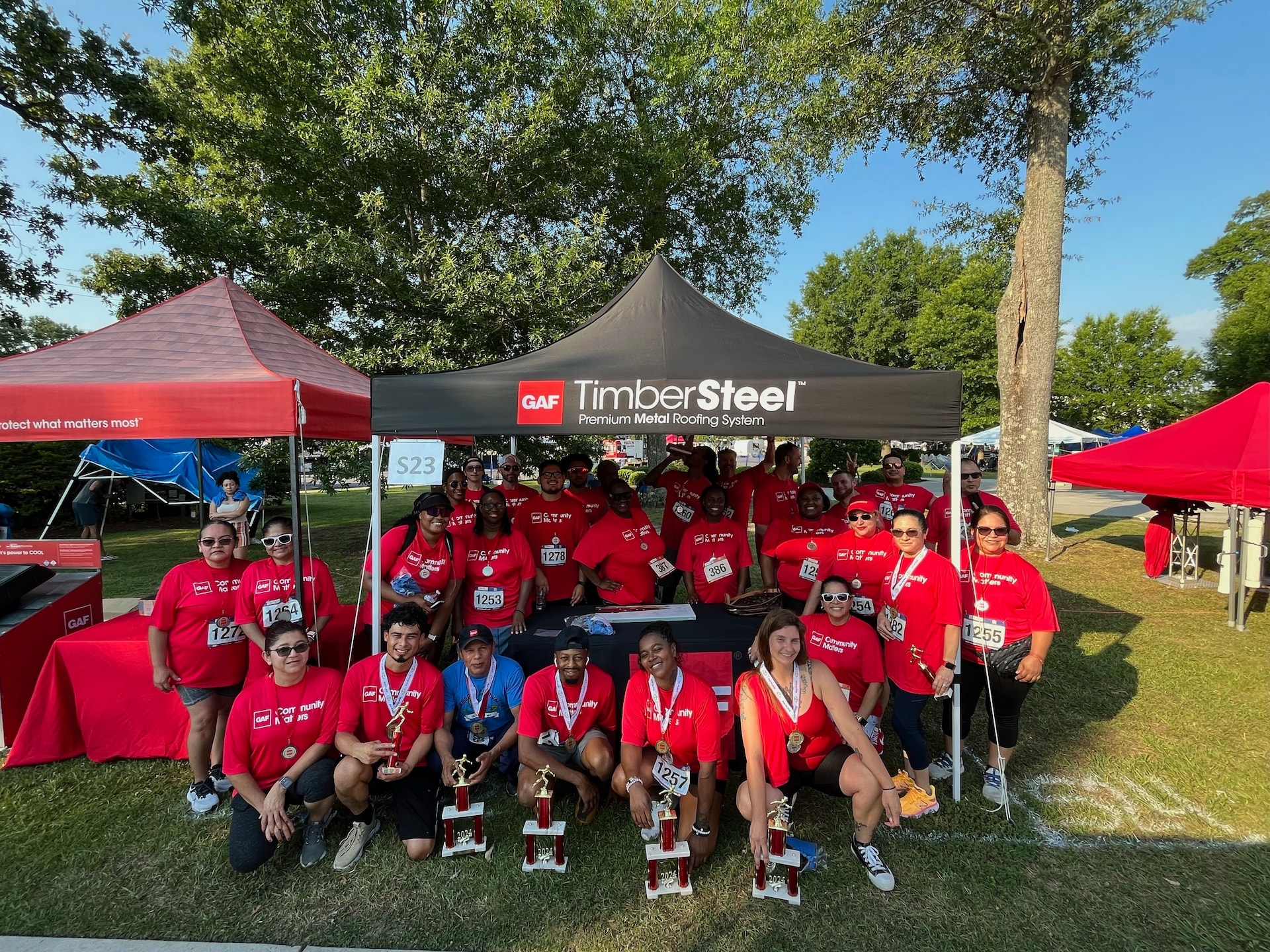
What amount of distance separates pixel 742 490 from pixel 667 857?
384 centimetres

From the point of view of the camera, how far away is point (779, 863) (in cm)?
249

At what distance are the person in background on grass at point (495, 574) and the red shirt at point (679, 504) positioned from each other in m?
1.91

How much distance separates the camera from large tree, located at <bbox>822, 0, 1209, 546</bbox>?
9164 mm

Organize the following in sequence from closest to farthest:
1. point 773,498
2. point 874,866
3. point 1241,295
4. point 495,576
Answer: point 874,866
point 495,576
point 773,498
point 1241,295

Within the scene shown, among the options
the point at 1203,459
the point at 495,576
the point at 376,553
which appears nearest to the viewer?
the point at 376,553

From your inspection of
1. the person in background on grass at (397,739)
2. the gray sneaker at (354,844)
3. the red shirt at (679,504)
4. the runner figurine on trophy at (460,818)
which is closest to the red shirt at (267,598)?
the person in background on grass at (397,739)

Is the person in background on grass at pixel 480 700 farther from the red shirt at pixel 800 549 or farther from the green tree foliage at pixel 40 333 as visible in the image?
the green tree foliage at pixel 40 333

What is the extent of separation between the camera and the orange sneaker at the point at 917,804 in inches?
120

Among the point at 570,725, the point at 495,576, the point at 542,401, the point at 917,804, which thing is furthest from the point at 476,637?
the point at 917,804

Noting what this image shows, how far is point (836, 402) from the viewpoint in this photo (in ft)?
10.4

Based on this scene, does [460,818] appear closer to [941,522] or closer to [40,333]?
[941,522]

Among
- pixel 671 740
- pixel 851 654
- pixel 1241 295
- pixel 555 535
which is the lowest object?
pixel 671 740

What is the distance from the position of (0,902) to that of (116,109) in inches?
517

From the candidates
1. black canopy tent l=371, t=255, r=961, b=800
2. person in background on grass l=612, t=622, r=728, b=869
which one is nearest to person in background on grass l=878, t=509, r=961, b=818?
black canopy tent l=371, t=255, r=961, b=800
